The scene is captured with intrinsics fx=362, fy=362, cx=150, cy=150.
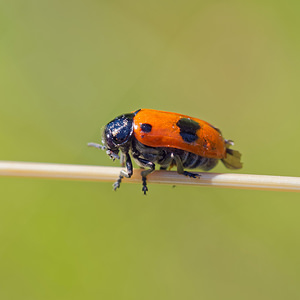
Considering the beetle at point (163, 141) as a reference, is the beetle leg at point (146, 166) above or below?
below

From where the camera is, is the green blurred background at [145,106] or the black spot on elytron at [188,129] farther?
the green blurred background at [145,106]

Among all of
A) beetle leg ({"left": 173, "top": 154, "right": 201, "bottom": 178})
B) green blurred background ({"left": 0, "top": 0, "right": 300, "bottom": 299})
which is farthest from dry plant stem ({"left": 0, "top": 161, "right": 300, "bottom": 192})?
green blurred background ({"left": 0, "top": 0, "right": 300, "bottom": 299})

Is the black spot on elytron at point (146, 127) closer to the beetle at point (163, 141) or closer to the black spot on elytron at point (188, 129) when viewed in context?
the beetle at point (163, 141)

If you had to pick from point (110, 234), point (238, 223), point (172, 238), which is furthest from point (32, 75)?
point (238, 223)

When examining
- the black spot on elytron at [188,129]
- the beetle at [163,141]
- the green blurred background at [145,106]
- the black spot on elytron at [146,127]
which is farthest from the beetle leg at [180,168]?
the green blurred background at [145,106]

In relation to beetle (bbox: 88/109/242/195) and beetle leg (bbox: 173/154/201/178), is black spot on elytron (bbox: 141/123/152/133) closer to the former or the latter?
beetle (bbox: 88/109/242/195)

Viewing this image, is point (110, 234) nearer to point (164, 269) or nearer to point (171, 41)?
point (164, 269)

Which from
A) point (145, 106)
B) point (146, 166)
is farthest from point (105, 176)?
point (145, 106)
